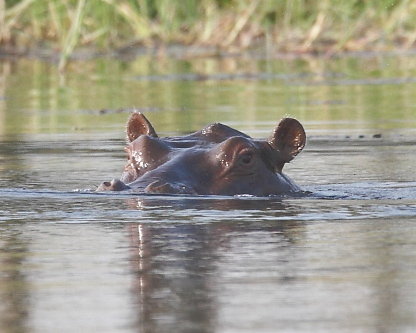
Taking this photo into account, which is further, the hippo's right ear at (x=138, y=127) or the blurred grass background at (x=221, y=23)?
the blurred grass background at (x=221, y=23)

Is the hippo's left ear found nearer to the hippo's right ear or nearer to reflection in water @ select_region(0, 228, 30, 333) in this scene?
the hippo's right ear

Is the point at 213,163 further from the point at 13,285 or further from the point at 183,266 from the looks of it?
the point at 13,285

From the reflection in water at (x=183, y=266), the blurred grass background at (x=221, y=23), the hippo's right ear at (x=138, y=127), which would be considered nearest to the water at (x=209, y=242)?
the reflection in water at (x=183, y=266)

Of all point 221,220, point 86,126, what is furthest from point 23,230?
point 86,126

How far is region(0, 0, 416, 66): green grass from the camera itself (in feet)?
72.6

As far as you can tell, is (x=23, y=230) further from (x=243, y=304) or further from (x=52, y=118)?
(x=52, y=118)

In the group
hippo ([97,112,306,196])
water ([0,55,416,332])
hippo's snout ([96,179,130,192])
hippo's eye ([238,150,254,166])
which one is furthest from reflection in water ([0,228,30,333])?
hippo's eye ([238,150,254,166])

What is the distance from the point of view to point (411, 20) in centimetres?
2162

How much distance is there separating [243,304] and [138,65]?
17.8m

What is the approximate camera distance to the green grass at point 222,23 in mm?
22125

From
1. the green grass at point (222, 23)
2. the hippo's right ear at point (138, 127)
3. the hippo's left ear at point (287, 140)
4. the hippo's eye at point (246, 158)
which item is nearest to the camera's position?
the hippo's eye at point (246, 158)

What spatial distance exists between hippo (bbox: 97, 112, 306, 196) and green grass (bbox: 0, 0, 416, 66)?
1441cm

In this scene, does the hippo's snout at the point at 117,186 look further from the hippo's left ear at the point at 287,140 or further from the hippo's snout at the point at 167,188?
the hippo's left ear at the point at 287,140

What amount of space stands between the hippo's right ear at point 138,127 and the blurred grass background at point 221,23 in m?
14.1
